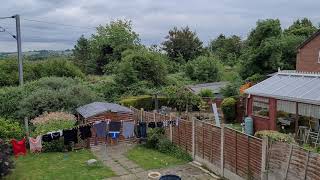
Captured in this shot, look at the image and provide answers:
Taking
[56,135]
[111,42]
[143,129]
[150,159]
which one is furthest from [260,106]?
[111,42]

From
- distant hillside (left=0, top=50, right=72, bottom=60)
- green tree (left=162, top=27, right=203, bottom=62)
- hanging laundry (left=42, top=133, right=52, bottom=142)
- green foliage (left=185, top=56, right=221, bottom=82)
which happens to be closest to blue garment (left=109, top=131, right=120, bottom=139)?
hanging laundry (left=42, top=133, right=52, bottom=142)

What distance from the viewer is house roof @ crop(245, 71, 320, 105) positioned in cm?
1923

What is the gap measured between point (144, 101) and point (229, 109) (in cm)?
769

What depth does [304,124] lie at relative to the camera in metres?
19.8

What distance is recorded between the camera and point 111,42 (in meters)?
57.8

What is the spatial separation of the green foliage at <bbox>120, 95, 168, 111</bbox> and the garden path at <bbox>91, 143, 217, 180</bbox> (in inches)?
447

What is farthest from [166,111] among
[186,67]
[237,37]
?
[237,37]

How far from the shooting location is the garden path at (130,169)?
50.8 ft

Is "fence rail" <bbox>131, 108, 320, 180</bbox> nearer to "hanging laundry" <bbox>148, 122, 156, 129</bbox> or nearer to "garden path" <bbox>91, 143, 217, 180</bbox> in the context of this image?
"garden path" <bbox>91, 143, 217, 180</bbox>

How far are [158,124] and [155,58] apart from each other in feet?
63.2

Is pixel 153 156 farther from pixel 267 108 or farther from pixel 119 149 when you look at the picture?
pixel 267 108

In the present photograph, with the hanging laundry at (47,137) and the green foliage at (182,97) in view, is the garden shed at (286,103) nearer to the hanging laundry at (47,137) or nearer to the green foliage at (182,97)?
the green foliage at (182,97)

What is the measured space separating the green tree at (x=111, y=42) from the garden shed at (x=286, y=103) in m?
32.9

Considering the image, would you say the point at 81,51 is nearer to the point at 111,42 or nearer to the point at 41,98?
the point at 111,42
